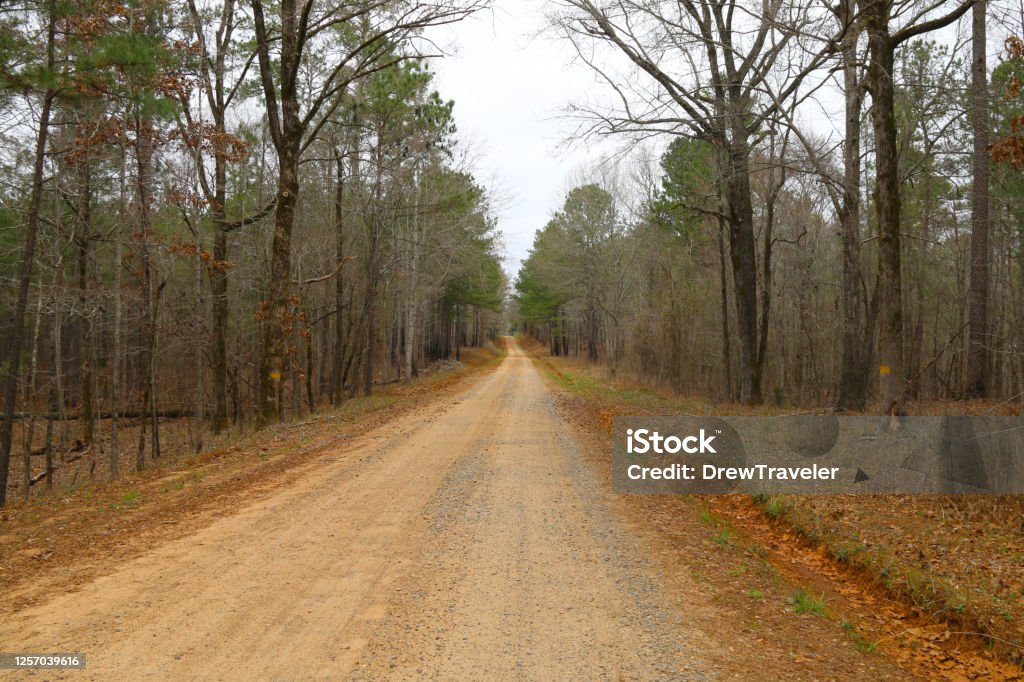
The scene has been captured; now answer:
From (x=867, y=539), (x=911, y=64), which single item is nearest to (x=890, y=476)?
(x=867, y=539)

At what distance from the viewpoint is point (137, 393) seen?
30609mm

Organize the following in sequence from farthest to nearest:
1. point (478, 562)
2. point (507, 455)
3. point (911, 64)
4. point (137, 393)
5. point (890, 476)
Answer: point (137, 393) → point (911, 64) → point (507, 455) → point (890, 476) → point (478, 562)

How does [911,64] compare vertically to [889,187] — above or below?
above

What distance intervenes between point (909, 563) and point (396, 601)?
451cm

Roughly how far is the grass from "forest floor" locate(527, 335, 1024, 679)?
14 centimetres

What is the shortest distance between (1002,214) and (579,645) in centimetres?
2419

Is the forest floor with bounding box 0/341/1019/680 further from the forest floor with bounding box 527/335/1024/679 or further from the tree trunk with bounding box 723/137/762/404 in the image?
the tree trunk with bounding box 723/137/762/404

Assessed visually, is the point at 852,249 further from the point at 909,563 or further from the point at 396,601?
the point at 396,601

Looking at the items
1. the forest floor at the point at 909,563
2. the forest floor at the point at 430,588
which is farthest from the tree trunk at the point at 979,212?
the forest floor at the point at 430,588

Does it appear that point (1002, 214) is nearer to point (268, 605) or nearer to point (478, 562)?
point (478, 562)

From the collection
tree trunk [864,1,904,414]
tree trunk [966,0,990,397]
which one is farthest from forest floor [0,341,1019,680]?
tree trunk [966,0,990,397]

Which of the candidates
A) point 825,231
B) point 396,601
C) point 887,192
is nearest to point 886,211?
point 887,192

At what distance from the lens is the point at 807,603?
16.3 feet

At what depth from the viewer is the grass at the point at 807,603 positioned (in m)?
4.89
